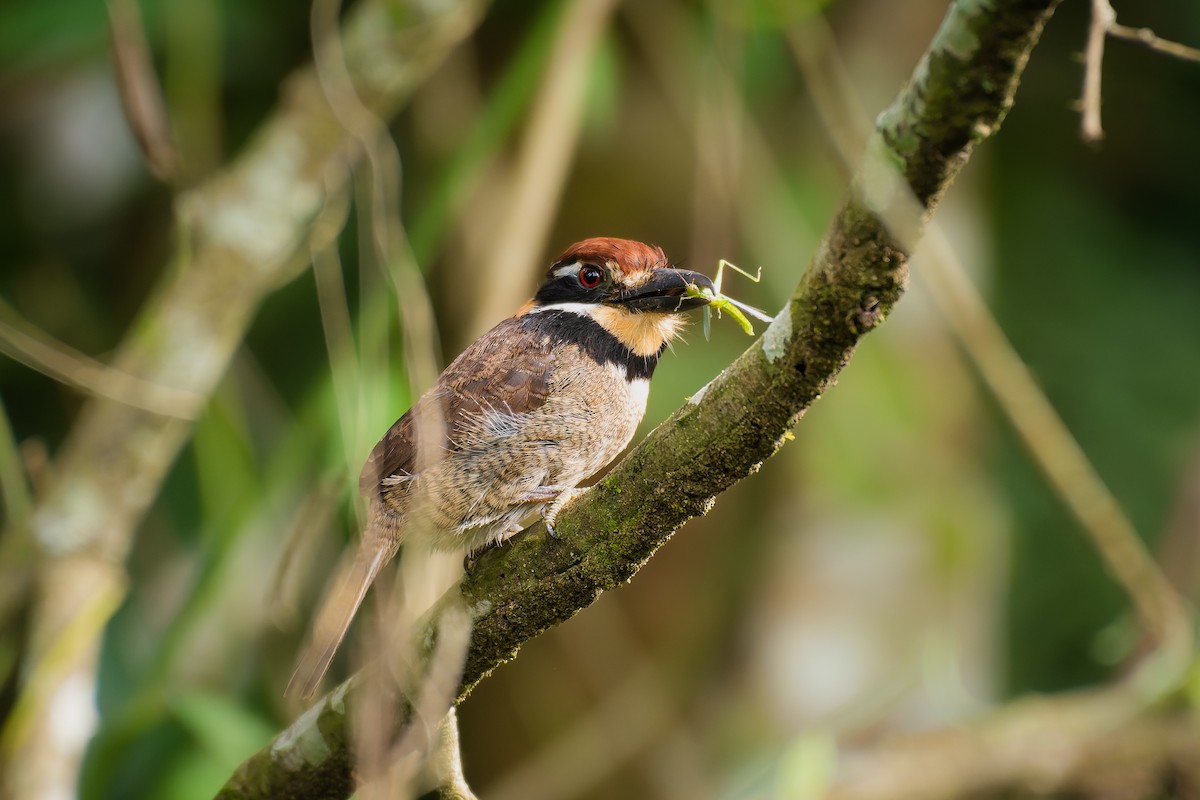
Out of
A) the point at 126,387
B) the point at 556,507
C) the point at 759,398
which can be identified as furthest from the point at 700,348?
the point at 759,398

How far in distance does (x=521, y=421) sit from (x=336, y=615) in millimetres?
536

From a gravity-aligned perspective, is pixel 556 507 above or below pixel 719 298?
below

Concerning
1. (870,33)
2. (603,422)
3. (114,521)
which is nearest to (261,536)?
(114,521)

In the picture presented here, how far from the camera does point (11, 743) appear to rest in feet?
9.23

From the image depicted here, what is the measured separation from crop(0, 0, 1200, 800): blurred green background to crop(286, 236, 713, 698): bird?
77 cm

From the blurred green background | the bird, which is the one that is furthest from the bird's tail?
the blurred green background

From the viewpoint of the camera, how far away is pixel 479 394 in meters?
2.62

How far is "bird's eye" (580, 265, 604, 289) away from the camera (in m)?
2.74

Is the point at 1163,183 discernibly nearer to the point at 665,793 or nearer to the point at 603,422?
the point at 665,793

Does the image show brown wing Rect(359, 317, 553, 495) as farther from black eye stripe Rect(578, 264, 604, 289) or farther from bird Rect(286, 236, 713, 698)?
black eye stripe Rect(578, 264, 604, 289)

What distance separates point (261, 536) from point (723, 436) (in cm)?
250

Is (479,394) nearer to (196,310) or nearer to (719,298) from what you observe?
(719,298)

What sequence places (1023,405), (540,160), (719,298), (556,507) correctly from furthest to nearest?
(540,160), (1023,405), (719,298), (556,507)

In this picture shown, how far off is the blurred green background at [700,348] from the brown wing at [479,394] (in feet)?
2.60
